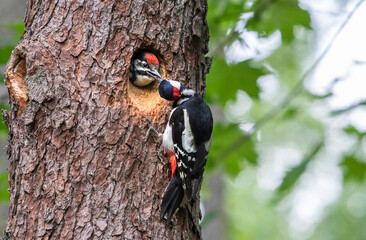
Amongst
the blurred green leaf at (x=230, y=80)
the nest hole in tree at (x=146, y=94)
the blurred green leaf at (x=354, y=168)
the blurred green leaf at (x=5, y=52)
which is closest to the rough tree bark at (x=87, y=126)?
the nest hole in tree at (x=146, y=94)

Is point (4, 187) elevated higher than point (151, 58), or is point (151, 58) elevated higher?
point (151, 58)

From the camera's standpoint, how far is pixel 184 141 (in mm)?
3684

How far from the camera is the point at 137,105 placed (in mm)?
3416

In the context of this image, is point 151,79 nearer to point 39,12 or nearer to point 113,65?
point 113,65

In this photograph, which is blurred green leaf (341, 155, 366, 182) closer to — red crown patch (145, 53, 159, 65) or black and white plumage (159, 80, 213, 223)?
black and white plumage (159, 80, 213, 223)

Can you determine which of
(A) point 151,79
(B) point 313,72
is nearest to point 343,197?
(B) point 313,72

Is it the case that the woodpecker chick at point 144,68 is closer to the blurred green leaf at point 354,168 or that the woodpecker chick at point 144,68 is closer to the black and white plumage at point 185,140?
the black and white plumage at point 185,140

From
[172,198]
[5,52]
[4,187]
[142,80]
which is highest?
[5,52]

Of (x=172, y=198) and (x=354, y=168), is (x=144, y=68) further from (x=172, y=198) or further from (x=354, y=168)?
(x=354, y=168)

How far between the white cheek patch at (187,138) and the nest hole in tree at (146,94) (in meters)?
0.25

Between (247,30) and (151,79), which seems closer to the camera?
(151,79)

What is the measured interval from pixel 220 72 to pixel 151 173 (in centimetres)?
197

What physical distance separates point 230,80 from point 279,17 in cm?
88

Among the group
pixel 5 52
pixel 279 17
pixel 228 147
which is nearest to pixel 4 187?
pixel 5 52
